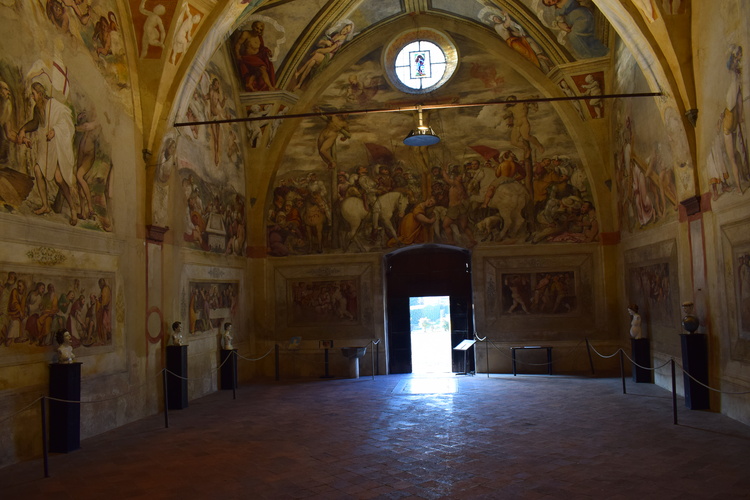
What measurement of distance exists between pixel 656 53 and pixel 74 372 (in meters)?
11.5

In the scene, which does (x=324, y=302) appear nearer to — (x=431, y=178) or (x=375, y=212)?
(x=375, y=212)

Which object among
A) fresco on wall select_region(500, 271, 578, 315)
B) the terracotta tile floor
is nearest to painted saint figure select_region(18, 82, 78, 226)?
the terracotta tile floor

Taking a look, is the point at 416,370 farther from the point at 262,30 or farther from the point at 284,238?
the point at 262,30

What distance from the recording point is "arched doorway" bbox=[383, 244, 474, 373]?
17.4m

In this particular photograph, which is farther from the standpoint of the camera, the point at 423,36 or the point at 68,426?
the point at 423,36

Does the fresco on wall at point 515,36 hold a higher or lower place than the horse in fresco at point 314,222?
higher

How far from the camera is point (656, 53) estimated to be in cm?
1091

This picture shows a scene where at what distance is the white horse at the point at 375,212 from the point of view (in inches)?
677

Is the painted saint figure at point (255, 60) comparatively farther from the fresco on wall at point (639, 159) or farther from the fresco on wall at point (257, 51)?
the fresco on wall at point (639, 159)

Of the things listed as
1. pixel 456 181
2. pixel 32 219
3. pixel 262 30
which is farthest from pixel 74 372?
pixel 456 181

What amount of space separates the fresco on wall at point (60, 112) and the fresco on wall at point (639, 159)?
10.8 meters

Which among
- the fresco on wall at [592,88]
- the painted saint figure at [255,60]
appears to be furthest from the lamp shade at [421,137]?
the painted saint figure at [255,60]

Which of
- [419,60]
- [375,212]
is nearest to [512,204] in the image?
[375,212]

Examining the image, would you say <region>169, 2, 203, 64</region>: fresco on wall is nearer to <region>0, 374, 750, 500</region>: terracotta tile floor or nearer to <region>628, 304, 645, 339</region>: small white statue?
<region>0, 374, 750, 500</region>: terracotta tile floor
